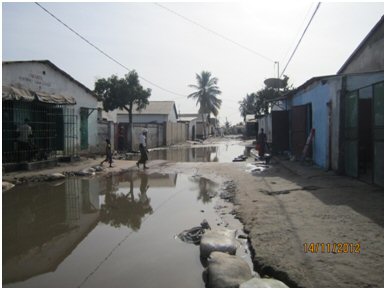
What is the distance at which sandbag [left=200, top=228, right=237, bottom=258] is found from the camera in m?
4.50

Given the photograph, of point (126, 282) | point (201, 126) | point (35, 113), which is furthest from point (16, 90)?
point (201, 126)

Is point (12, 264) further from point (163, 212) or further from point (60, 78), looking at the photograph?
point (60, 78)

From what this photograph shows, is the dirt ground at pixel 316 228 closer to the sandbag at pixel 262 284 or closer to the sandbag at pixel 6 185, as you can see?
the sandbag at pixel 262 284

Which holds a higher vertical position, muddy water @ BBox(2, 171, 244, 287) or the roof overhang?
the roof overhang

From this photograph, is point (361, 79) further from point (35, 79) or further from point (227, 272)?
point (35, 79)

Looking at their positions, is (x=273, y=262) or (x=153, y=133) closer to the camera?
(x=273, y=262)

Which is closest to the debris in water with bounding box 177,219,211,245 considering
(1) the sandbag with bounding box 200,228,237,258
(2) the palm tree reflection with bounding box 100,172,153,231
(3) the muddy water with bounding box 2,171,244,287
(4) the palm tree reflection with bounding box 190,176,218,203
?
(3) the muddy water with bounding box 2,171,244,287

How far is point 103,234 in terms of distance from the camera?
5.69 metres

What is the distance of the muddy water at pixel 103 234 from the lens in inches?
160

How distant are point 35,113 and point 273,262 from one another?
13.8 meters

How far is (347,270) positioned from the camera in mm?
3717

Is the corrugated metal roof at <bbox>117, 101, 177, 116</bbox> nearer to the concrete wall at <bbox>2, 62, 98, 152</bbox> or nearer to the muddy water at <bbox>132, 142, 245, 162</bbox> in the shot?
the muddy water at <bbox>132, 142, 245, 162</bbox>
